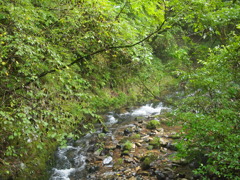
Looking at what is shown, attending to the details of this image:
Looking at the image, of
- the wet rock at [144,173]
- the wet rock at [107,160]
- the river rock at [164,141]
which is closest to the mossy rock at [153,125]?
the river rock at [164,141]

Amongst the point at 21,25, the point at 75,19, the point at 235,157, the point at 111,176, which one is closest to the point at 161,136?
the point at 111,176

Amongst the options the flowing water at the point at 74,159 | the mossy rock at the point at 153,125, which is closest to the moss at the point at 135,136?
the mossy rock at the point at 153,125

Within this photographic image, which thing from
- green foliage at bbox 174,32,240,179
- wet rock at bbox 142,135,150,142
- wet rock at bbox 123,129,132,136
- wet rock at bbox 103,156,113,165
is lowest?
wet rock at bbox 103,156,113,165

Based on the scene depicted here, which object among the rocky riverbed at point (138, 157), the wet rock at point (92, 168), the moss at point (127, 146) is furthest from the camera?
the moss at point (127, 146)

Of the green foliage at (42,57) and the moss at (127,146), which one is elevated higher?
the green foliage at (42,57)

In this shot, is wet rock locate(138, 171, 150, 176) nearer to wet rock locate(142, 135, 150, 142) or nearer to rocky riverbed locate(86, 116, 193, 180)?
rocky riverbed locate(86, 116, 193, 180)

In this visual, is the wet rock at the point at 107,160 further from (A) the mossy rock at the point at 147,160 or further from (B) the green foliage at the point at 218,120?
(B) the green foliage at the point at 218,120

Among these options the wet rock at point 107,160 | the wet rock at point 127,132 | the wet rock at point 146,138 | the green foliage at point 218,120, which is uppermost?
the green foliage at point 218,120

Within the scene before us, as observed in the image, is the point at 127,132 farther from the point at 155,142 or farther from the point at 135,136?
the point at 155,142

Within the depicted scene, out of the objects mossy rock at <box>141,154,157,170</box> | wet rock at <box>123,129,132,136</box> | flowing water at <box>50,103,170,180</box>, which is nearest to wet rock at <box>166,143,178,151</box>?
mossy rock at <box>141,154,157,170</box>

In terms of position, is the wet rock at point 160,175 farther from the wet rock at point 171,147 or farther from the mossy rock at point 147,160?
the wet rock at point 171,147

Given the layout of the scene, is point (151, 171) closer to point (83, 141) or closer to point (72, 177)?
point (72, 177)

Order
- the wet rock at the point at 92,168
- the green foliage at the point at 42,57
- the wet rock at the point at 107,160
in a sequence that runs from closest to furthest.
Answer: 1. the green foliage at the point at 42,57
2. the wet rock at the point at 92,168
3. the wet rock at the point at 107,160

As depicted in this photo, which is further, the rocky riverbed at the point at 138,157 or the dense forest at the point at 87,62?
the rocky riverbed at the point at 138,157
